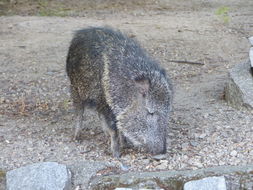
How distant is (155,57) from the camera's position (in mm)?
6500

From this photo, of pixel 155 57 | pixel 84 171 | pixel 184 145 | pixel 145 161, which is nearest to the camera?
pixel 84 171

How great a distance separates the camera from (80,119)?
13.7 ft

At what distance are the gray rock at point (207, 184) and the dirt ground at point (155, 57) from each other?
287 mm

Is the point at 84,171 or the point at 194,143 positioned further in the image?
the point at 194,143

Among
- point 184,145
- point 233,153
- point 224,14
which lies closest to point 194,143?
point 184,145

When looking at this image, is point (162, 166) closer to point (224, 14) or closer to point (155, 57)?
point (155, 57)

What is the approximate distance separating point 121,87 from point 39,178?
2.81 feet

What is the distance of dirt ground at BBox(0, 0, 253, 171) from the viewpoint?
150 inches

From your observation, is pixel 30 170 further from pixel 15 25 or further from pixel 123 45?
pixel 15 25

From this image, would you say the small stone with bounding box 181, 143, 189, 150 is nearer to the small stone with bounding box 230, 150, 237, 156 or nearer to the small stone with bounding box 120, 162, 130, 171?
the small stone with bounding box 230, 150, 237, 156

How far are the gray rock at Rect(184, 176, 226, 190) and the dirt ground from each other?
29 centimetres

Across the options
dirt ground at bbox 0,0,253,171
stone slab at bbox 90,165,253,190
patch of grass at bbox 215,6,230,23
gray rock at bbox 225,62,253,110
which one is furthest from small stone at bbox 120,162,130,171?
patch of grass at bbox 215,6,230,23

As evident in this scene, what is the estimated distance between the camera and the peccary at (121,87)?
3564 mm

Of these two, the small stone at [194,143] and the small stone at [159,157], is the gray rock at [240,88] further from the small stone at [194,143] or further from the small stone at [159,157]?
the small stone at [159,157]
